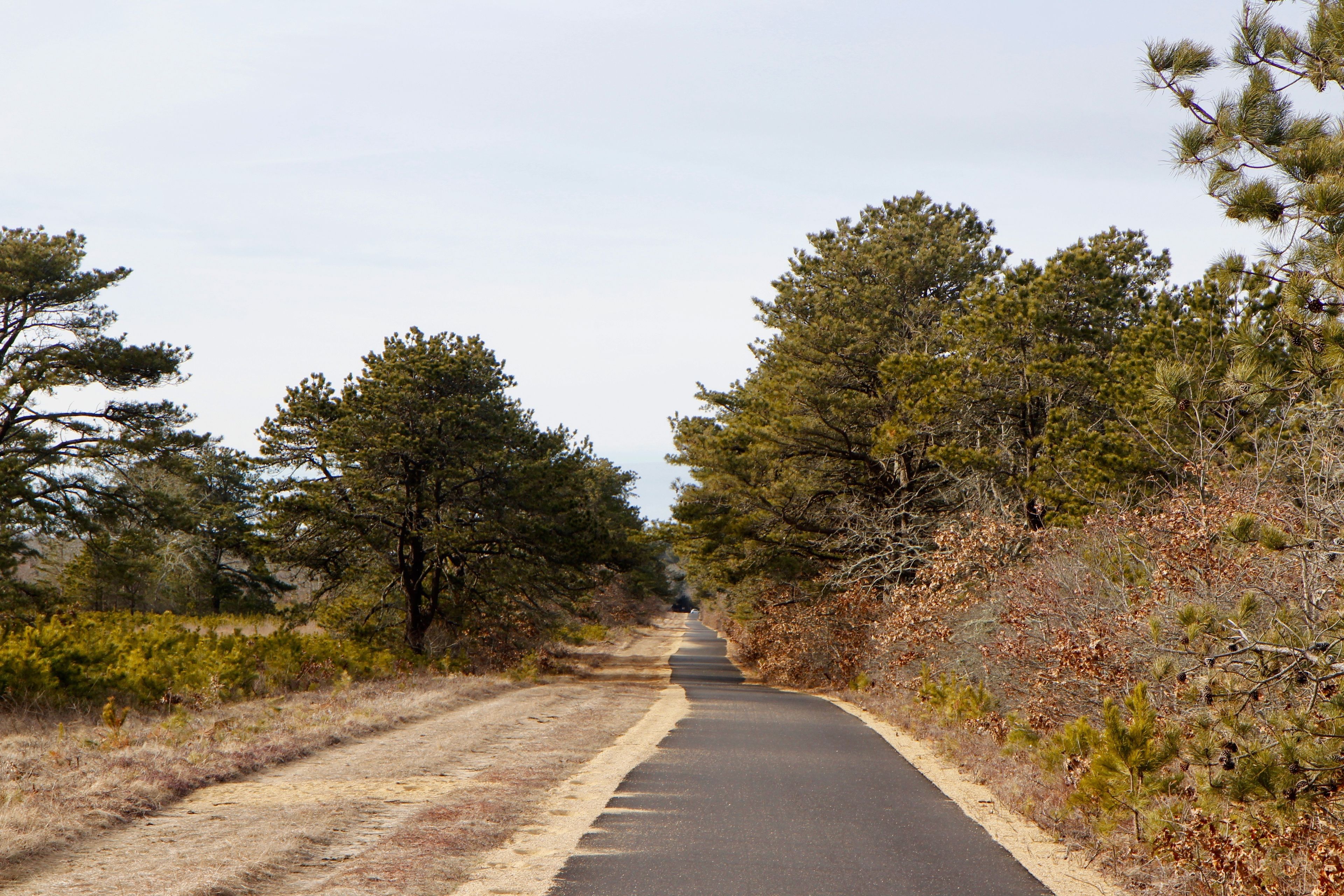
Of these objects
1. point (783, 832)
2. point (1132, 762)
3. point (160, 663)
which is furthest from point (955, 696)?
point (160, 663)

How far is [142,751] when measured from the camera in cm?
1171

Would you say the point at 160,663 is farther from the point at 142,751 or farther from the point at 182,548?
the point at 182,548

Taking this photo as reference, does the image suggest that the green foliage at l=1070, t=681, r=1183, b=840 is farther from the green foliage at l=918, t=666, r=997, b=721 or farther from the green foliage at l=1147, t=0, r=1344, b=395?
the green foliage at l=918, t=666, r=997, b=721

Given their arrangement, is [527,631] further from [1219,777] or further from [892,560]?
[1219,777]

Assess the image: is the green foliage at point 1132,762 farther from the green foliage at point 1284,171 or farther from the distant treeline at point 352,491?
the distant treeline at point 352,491

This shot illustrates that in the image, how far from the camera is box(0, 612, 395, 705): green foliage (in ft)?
50.4

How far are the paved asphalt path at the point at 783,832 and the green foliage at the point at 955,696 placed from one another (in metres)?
1.37

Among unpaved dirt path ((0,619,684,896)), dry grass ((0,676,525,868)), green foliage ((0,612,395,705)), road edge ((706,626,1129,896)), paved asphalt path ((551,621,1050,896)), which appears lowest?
road edge ((706,626,1129,896))

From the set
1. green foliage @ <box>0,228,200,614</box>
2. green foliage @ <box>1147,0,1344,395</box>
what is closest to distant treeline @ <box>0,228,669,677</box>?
green foliage @ <box>0,228,200,614</box>

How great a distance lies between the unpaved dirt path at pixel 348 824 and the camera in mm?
6934

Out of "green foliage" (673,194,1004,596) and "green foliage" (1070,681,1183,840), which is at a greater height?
"green foliage" (673,194,1004,596)

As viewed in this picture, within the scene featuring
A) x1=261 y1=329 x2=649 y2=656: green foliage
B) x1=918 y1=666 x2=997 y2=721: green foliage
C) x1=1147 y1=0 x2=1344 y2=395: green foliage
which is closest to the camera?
x1=1147 y1=0 x2=1344 y2=395: green foliage

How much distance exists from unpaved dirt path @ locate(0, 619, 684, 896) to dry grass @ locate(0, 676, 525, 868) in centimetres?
23

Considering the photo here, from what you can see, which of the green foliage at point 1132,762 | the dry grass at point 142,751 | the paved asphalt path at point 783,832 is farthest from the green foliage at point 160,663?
the green foliage at point 1132,762
